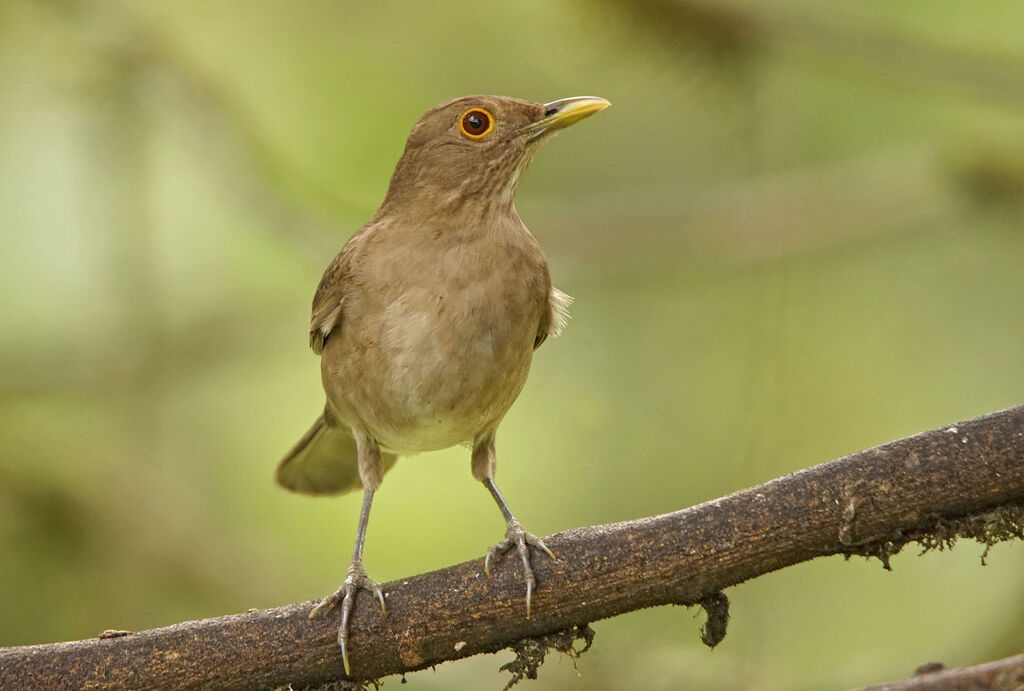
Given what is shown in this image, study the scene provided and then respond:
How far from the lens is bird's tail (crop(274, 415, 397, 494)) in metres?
6.50

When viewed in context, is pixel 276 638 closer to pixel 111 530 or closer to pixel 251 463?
pixel 111 530

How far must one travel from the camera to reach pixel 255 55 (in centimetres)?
970

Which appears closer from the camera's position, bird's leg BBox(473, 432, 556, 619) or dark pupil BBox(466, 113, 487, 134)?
bird's leg BBox(473, 432, 556, 619)

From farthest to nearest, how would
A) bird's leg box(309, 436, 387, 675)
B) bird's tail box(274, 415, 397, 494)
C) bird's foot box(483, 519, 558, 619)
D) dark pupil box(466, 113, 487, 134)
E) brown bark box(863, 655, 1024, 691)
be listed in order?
bird's tail box(274, 415, 397, 494) < dark pupil box(466, 113, 487, 134) < bird's leg box(309, 436, 387, 675) < bird's foot box(483, 519, 558, 619) < brown bark box(863, 655, 1024, 691)

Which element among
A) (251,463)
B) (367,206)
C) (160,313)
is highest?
(367,206)

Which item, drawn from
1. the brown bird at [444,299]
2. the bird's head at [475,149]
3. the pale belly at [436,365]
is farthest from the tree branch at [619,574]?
the bird's head at [475,149]

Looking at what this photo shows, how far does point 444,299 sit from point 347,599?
Answer: 4.58 ft

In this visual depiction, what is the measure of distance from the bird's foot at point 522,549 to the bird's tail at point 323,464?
1.70 meters

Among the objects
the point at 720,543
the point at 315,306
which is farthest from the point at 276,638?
the point at 315,306

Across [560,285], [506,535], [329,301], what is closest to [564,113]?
[329,301]

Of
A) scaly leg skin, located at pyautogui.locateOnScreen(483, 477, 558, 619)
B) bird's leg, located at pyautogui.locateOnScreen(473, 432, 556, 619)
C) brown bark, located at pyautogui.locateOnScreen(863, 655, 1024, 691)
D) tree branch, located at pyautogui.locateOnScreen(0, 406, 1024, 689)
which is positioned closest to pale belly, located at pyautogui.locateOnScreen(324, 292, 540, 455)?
bird's leg, located at pyautogui.locateOnScreen(473, 432, 556, 619)

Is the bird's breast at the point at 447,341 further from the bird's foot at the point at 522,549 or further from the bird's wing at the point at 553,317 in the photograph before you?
the bird's foot at the point at 522,549

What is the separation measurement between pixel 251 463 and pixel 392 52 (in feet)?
10.7

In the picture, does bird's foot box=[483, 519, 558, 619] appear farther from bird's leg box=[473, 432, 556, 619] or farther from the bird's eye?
the bird's eye
